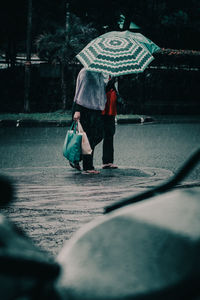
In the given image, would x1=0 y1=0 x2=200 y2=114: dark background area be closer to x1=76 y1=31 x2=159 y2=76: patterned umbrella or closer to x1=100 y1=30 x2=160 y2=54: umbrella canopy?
x1=100 y1=30 x2=160 y2=54: umbrella canopy

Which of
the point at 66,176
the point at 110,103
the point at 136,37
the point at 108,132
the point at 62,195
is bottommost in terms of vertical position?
the point at 66,176

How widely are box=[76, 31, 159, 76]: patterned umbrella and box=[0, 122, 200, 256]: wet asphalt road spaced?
150cm

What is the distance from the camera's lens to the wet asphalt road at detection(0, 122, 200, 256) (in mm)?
4926

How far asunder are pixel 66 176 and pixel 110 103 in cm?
121

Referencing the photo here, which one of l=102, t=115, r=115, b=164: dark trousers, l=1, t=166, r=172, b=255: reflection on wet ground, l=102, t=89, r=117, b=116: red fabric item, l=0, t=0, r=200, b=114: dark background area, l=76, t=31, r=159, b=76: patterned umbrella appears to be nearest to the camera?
l=1, t=166, r=172, b=255: reflection on wet ground

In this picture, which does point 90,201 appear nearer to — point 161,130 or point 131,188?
point 131,188

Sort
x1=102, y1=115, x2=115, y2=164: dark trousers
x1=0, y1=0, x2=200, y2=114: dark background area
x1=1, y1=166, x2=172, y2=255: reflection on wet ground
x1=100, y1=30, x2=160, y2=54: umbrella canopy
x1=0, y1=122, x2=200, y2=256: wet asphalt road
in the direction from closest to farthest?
1. x1=1, y1=166, x2=172, y2=255: reflection on wet ground
2. x1=0, y1=122, x2=200, y2=256: wet asphalt road
3. x1=102, y1=115, x2=115, y2=164: dark trousers
4. x1=100, y1=30, x2=160, y2=54: umbrella canopy
5. x1=0, y1=0, x2=200, y2=114: dark background area

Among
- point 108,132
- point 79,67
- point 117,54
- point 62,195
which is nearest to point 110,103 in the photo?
point 108,132

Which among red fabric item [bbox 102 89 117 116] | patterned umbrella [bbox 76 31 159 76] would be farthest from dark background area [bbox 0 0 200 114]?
red fabric item [bbox 102 89 117 116]

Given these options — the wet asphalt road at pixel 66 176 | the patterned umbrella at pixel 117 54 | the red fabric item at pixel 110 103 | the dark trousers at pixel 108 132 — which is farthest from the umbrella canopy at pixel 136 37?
the wet asphalt road at pixel 66 176

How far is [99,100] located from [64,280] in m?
6.82

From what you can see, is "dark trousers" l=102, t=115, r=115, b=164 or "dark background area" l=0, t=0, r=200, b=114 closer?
"dark trousers" l=102, t=115, r=115, b=164

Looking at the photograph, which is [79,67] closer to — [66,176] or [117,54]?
[117,54]

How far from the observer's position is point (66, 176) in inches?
304
